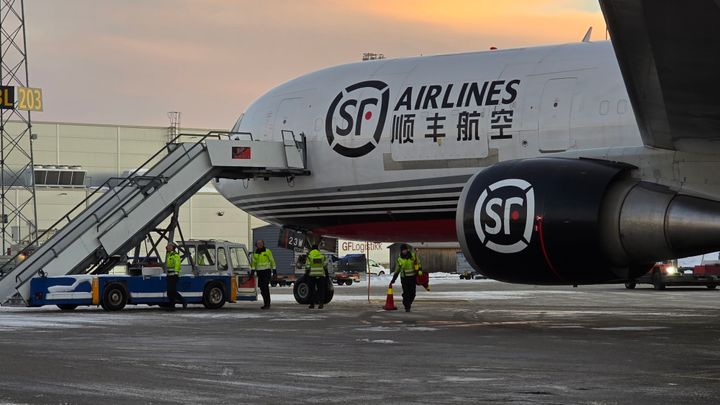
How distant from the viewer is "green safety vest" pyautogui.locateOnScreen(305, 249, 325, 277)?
2914cm

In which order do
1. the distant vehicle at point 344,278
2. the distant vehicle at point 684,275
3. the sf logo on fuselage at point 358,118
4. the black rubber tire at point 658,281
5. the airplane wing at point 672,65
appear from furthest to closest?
the distant vehicle at point 344,278, the black rubber tire at point 658,281, the distant vehicle at point 684,275, the sf logo on fuselage at point 358,118, the airplane wing at point 672,65

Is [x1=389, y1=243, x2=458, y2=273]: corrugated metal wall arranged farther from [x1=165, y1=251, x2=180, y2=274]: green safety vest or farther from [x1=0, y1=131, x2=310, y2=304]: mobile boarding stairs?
[x1=165, y1=251, x2=180, y2=274]: green safety vest

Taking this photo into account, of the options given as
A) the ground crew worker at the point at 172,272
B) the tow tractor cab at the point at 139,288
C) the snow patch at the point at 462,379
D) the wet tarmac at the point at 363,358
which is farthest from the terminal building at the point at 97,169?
the snow patch at the point at 462,379

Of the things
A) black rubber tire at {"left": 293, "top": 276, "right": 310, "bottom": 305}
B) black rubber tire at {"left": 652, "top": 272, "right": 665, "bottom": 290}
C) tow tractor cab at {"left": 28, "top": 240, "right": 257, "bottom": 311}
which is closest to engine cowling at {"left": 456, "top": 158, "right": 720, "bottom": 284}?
tow tractor cab at {"left": 28, "top": 240, "right": 257, "bottom": 311}

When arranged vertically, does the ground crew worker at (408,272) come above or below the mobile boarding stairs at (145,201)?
below

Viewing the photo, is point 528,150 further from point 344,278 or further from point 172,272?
point 344,278

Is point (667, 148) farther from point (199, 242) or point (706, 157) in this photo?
point (199, 242)

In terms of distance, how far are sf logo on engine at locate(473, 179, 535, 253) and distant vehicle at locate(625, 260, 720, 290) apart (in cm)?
2578

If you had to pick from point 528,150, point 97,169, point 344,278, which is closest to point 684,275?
point 528,150

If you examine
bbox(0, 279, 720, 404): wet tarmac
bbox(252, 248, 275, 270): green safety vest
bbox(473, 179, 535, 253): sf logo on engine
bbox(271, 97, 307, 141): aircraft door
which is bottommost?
bbox(0, 279, 720, 404): wet tarmac

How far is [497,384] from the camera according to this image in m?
12.1

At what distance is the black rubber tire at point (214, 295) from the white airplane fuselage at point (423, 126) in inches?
93.1

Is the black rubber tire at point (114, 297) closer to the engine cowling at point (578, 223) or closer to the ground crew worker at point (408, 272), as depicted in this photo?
the ground crew worker at point (408, 272)

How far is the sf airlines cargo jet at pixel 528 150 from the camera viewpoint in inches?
612
